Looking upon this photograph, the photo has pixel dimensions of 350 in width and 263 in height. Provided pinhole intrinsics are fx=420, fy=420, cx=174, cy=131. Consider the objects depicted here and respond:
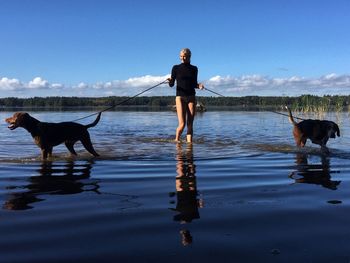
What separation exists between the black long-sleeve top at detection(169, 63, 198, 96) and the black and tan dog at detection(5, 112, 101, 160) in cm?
373

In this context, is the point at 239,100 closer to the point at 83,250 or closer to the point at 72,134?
→ the point at 72,134

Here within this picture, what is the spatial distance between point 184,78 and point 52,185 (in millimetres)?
7121

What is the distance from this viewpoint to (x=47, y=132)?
9703 millimetres

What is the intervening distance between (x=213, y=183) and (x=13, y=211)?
119 inches

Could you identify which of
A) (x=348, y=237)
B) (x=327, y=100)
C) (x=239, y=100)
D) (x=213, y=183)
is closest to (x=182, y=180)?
(x=213, y=183)

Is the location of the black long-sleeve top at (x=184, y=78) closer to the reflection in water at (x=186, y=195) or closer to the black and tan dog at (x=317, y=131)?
the black and tan dog at (x=317, y=131)

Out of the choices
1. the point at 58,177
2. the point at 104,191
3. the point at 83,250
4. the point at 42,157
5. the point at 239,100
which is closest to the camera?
the point at 83,250

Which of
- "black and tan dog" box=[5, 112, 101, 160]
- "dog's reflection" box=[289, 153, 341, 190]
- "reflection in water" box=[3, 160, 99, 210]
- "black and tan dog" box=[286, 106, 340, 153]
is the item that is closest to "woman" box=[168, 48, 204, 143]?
"black and tan dog" box=[286, 106, 340, 153]

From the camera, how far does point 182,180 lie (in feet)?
22.0

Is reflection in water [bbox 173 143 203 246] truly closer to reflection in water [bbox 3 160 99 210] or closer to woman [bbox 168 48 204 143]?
reflection in water [bbox 3 160 99 210]

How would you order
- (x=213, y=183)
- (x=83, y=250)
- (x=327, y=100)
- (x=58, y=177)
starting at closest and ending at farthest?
(x=83, y=250) → (x=213, y=183) → (x=58, y=177) → (x=327, y=100)

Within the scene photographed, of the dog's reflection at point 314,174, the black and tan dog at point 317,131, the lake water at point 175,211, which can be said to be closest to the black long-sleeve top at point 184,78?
the black and tan dog at point 317,131

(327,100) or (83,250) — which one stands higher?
(327,100)

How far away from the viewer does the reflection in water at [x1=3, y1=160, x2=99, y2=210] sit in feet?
17.3
